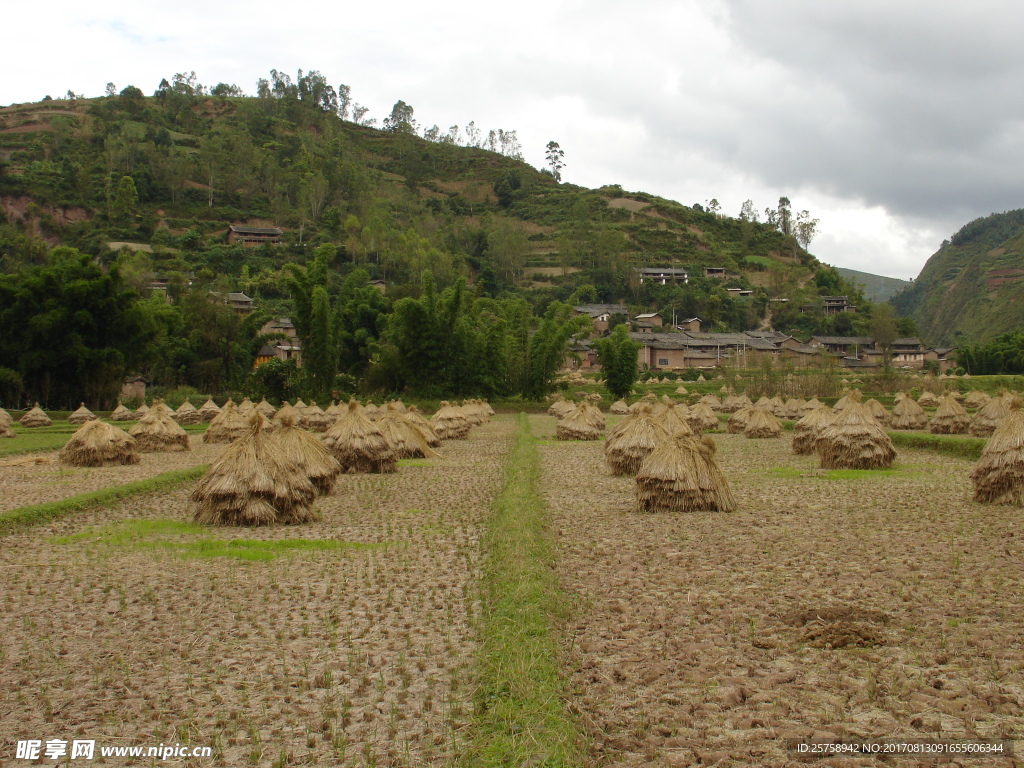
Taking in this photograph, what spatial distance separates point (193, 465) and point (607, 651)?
15.8 meters

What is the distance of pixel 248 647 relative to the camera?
6.06 meters

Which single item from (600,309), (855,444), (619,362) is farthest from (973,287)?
(855,444)


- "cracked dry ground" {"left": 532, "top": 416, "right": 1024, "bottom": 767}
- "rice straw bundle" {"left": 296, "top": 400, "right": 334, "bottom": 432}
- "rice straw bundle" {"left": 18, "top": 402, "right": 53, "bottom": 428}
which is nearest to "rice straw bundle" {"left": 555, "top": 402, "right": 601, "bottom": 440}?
"rice straw bundle" {"left": 296, "top": 400, "right": 334, "bottom": 432}

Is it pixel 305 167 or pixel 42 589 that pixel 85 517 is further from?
pixel 305 167

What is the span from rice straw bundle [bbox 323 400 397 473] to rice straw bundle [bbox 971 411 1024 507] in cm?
1187

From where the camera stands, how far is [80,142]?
9281cm

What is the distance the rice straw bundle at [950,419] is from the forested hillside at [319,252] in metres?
20.8

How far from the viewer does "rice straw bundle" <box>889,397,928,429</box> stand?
30.4m

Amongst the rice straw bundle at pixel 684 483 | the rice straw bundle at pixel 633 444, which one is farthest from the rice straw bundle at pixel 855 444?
the rice straw bundle at pixel 684 483

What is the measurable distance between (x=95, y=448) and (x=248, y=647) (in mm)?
14854

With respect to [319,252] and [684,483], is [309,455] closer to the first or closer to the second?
[684,483]

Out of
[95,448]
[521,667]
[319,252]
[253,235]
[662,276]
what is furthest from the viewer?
[662,276]

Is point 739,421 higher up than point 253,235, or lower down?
lower down

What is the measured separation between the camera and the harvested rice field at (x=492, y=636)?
4516 mm
